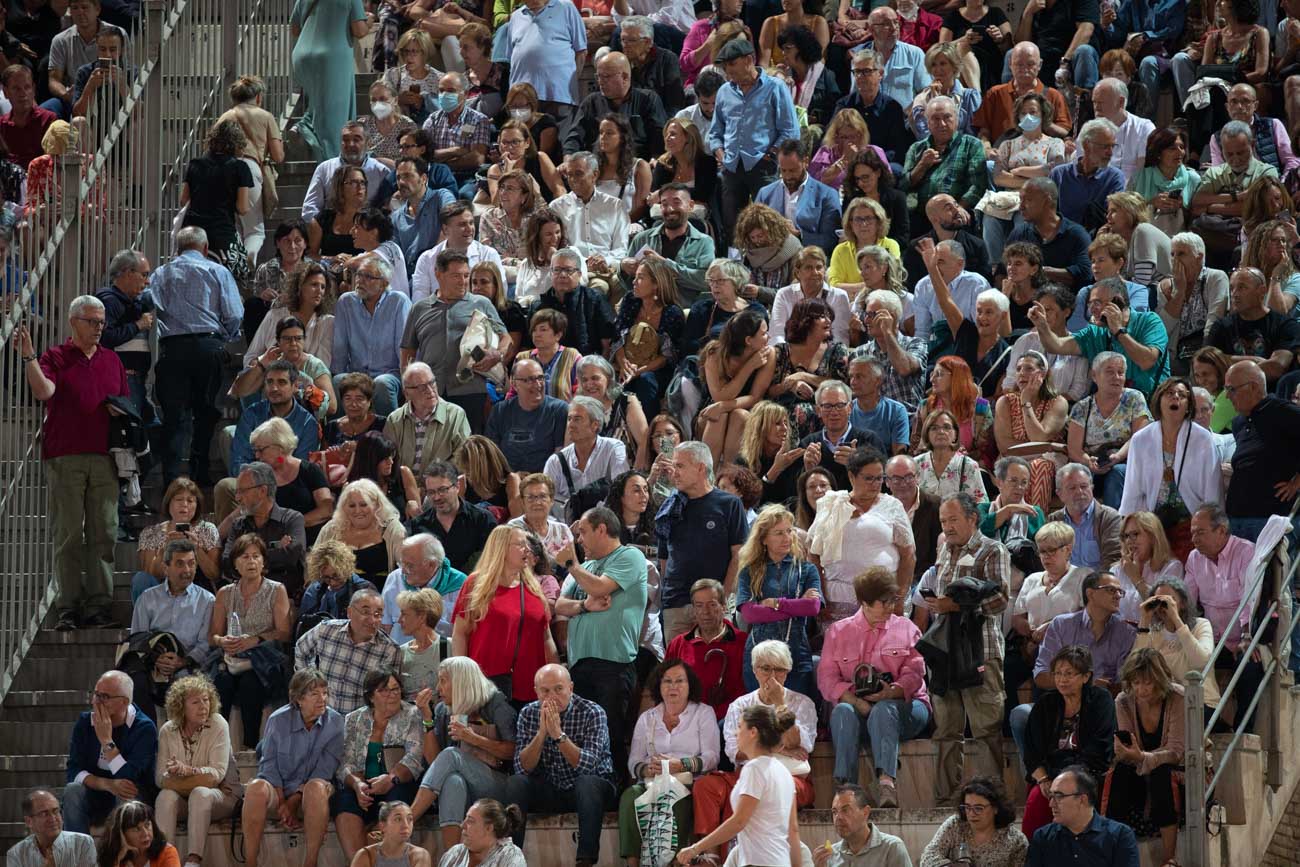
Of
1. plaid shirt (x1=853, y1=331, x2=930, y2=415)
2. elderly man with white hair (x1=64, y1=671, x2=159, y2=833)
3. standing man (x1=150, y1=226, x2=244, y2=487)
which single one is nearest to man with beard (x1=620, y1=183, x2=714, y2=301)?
plaid shirt (x1=853, y1=331, x2=930, y2=415)

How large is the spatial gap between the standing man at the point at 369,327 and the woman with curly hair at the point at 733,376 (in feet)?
7.04

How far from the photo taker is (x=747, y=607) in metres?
12.1

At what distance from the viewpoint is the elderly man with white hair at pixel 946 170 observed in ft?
53.3

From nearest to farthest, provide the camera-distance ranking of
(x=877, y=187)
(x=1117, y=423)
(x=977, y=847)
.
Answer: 1. (x=977, y=847)
2. (x=1117, y=423)
3. (x=877, y=187)

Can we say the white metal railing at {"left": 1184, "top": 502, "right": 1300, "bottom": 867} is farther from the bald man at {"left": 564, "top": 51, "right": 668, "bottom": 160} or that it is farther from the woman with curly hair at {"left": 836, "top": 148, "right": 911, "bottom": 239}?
the bald man at {"left": 564, "top": 51, "right": 668, "bottom": 160}

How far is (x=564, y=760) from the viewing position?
1179cm

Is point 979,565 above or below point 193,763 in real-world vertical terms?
above

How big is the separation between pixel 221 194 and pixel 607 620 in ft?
16.4

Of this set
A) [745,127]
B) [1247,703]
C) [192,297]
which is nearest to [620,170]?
[745,127]

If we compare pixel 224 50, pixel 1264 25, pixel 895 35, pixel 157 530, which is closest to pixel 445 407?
pixel 157 530

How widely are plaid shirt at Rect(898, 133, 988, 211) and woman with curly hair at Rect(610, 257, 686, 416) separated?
217 cm

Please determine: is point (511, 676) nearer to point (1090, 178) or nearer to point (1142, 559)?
point (1142, 559)

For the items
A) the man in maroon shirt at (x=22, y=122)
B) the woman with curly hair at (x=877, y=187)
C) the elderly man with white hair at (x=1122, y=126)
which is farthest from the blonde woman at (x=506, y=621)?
the man in maroon shirt at (x=22, y=122)

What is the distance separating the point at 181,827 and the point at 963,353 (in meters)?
5.44
